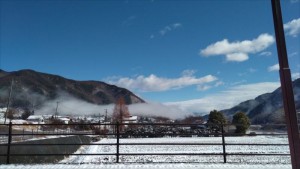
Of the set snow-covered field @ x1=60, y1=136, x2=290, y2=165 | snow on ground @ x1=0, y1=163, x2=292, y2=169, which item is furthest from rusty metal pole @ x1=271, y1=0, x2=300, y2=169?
snow-covered field @ x1=60, y1=136, x2=290, y2=165

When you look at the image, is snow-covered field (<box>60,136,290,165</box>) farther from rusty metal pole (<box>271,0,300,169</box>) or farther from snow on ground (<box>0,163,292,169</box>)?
rusty metal pole (<box>271,0,300,169</box>)

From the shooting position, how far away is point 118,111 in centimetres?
9950

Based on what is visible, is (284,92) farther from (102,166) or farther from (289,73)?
(102,166)

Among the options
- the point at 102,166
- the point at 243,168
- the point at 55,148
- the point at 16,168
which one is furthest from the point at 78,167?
the point at 55,148

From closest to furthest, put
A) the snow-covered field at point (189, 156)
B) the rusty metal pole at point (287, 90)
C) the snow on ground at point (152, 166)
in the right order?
the rusty metal pole at point (287, 90), the snow on ground at point (152, 166), the snow-covered field at point (189, 156)

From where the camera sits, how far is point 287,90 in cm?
558

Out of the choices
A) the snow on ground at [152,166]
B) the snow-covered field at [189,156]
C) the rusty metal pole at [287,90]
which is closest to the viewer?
the rusty metal pole at [287,90]

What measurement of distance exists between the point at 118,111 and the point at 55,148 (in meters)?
78.8

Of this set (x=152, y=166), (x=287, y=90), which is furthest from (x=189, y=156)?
(x=287, y=90)

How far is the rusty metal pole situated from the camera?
213 inches

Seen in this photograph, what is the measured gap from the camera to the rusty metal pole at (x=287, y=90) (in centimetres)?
540

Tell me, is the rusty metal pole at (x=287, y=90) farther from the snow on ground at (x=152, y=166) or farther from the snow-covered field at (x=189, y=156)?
the snow-covered field at (x=189, y=156)

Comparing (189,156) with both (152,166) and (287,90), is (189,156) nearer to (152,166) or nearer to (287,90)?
(152,166)

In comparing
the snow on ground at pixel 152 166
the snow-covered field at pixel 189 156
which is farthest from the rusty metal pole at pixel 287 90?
the snow-covered field at pixel 189 156
